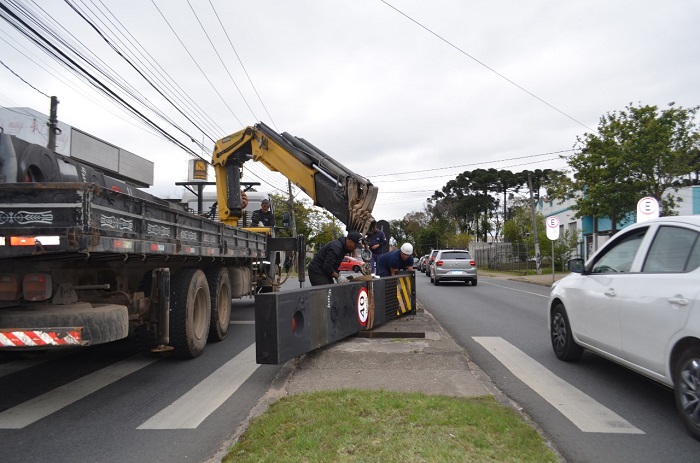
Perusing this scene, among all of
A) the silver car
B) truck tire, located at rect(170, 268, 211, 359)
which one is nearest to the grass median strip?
truck tire, located at rect(170, 268, 211, 359)

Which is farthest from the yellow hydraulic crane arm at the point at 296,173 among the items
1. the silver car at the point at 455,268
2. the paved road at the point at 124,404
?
the silver car at the point at 455,268

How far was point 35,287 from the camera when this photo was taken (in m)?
4.88

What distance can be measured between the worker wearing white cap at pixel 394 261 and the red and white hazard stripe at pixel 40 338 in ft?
23.8

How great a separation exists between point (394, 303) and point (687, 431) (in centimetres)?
595

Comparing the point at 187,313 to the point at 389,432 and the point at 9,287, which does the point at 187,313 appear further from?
the point at 389,432

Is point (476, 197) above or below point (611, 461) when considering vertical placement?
above

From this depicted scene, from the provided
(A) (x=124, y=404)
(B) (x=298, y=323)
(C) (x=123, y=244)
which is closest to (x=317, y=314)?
(B) (x=298, y=323)

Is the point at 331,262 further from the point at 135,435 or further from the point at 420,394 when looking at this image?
the point at 135,435

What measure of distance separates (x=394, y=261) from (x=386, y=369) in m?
5.20

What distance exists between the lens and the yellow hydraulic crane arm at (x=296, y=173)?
10133mm

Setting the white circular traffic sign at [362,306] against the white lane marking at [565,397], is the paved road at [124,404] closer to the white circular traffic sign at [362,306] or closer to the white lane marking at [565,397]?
the white circular traffic sign at [362,306]

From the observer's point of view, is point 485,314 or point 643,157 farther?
point 643,157

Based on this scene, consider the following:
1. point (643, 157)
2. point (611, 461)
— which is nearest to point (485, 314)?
point (611, 461)

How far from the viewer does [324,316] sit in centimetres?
693
